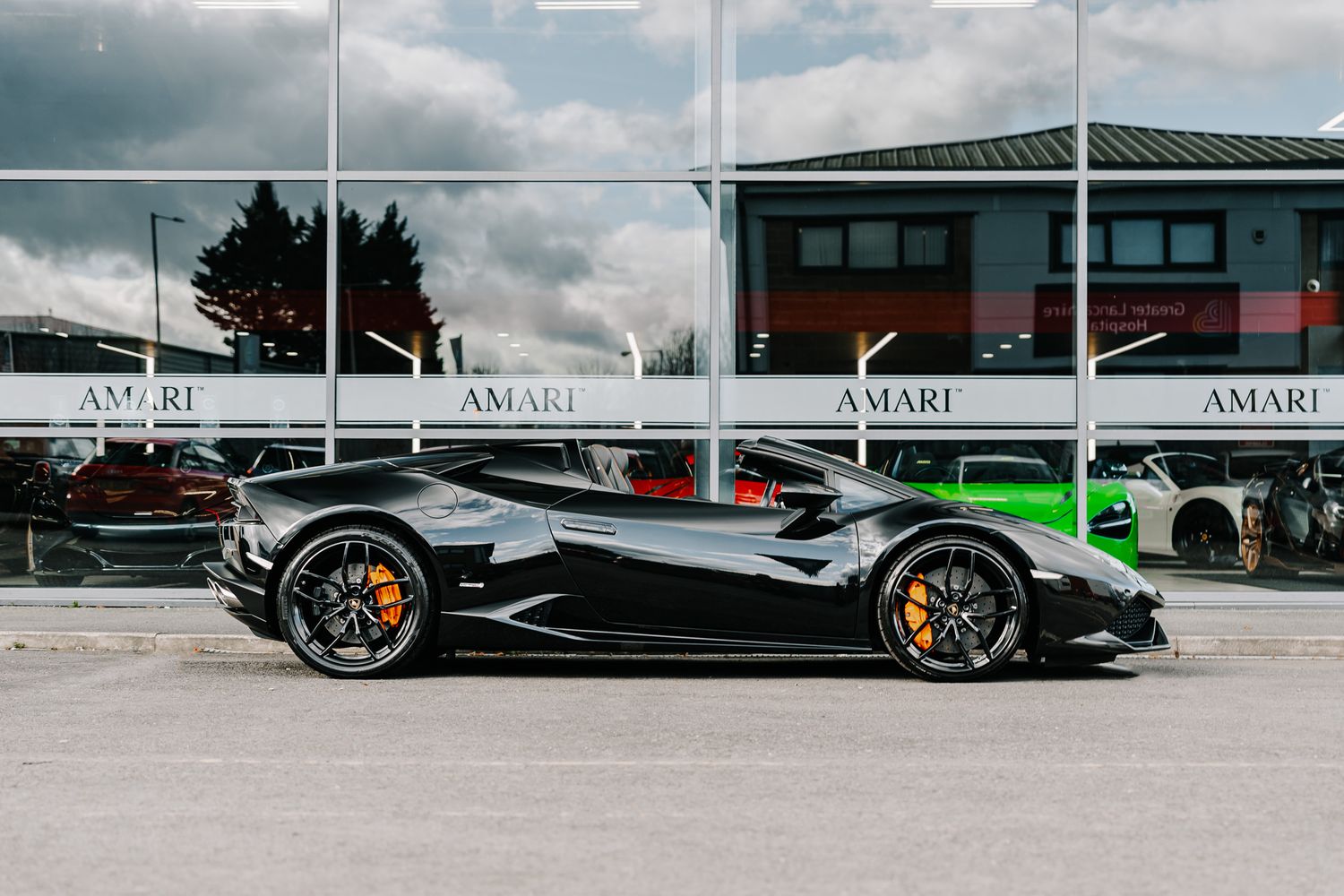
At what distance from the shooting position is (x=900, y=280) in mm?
10719

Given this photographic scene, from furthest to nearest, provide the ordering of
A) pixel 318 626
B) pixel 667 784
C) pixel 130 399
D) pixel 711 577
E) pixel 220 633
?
pixel 130 399 → pixel 220 633 → pixel 318 626 → pixel 711 577 → pixel 667 784

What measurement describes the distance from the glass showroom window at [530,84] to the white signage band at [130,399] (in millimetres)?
2259

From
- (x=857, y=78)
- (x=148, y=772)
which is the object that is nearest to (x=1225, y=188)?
(x=857, y=78)

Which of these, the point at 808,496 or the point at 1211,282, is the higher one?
the point at 1211,282

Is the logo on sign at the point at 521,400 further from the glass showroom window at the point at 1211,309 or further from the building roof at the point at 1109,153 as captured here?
the glass showroom window at the point at 1211,309

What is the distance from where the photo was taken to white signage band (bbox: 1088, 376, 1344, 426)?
34.7 ft

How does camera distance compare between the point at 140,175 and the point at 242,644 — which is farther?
the point at 140,175

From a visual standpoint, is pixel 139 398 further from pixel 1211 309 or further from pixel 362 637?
pixel 1211 309

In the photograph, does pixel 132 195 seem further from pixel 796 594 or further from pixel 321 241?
pixel 796 594

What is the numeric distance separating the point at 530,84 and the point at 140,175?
3.15m

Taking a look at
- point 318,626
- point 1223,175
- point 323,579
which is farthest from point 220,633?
point 1223,175

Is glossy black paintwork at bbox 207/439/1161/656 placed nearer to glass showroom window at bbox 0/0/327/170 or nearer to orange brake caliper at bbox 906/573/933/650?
orange brake caliper at bbox 906/573/933/650

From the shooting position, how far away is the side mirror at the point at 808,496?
22.5ft

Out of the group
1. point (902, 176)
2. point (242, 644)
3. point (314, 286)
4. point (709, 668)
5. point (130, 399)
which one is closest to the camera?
point (709, 668)
